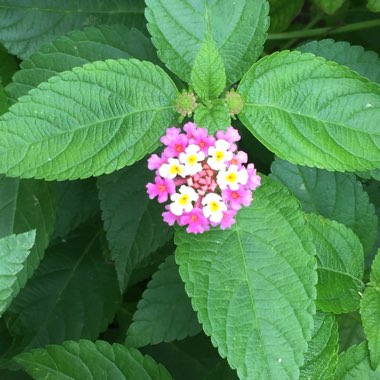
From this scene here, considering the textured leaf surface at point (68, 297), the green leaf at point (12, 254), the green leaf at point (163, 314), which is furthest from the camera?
the textured leaf surface at point (68, 297)

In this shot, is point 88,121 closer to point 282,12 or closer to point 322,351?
point 322,351

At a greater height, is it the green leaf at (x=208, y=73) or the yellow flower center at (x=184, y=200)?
the green leaf at (x=208, y=73)

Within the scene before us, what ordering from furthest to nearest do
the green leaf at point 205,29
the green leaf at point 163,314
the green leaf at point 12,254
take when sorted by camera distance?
the green leaf at point 163,314
the green leaf at point 205,29
the green leaf at point 12,254

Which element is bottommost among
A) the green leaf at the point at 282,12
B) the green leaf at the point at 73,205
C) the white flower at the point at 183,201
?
the white flower at the point at 183,201

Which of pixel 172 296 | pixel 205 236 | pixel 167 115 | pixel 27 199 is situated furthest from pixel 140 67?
pixel 172 296

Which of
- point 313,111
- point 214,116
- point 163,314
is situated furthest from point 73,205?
point 313,111

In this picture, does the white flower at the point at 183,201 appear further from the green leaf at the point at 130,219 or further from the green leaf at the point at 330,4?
the green leaf at the point at 330,4

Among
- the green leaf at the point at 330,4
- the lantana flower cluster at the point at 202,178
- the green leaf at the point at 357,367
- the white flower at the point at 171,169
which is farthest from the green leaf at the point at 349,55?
the green leaf at the point at 357,367
